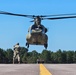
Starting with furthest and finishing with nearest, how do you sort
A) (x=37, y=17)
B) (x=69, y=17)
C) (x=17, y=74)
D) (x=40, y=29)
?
(x=40, y=29), (x=37, y=17), (x=69, y=17), (x=17, y=74)

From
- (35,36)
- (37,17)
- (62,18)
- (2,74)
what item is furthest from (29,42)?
(2,74)

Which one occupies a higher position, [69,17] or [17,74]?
[69,17]

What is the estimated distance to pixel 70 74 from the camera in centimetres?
1980

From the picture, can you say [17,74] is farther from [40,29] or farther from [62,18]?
[40,29]

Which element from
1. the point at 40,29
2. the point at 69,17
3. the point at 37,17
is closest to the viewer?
the point at 69,17

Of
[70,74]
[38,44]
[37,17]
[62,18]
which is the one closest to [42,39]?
[38,44]

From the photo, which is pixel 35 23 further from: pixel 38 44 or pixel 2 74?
pixel 2 74

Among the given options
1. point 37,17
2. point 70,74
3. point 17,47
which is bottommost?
point 70,74

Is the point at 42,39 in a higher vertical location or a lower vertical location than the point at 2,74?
higher

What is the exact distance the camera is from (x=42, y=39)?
3953cm

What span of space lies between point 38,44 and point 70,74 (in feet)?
64.7

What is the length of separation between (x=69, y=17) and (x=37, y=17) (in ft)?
19.7

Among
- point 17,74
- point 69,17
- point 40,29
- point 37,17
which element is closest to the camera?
point 17,74

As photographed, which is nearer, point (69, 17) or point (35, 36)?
point (69, 17)
